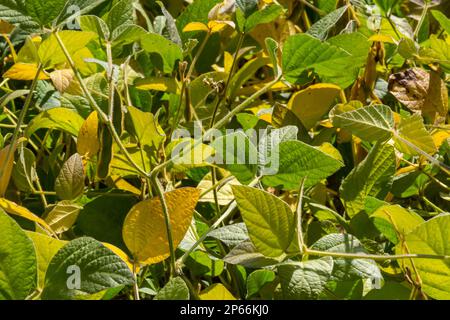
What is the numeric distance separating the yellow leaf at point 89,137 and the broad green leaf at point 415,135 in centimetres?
27

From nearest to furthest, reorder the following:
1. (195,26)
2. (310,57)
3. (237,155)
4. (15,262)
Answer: (15,262), (237,155), (310,57), (195,26)

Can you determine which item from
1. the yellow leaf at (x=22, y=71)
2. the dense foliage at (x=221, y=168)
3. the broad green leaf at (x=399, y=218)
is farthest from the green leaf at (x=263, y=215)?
Result: the yellow leaf at (x=22, y=71)

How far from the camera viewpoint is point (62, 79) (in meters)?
0.74

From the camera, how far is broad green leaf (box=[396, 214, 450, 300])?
0.54 meters

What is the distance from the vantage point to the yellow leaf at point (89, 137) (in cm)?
69

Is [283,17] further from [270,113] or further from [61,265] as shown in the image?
[61,265]

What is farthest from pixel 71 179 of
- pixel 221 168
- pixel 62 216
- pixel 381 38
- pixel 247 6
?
pixel 381 38

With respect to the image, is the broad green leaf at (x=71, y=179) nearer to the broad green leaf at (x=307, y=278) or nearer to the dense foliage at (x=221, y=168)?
the dense foliage at (x=221, y=168)

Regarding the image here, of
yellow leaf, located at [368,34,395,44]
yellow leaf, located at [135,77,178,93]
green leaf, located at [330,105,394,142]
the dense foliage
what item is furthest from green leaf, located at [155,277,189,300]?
yellow leaf, located at [368,34,395,44]

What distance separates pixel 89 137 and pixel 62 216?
8cm

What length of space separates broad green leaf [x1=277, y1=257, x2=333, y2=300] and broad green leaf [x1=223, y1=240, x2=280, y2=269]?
1 centimetres

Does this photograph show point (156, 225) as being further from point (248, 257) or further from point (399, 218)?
point (399, 218)

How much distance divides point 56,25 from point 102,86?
0.43 ft
